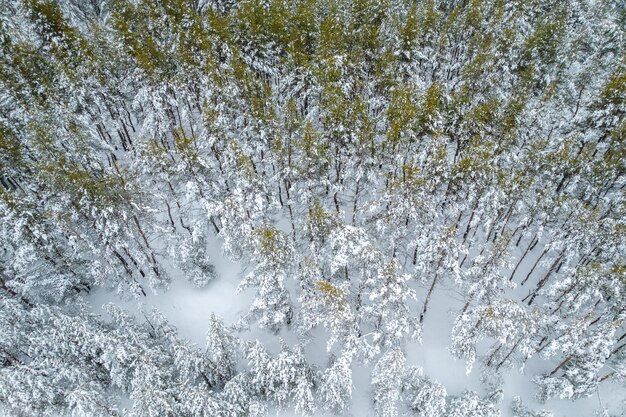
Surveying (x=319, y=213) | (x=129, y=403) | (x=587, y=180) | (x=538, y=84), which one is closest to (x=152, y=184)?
(x=319, y=213)

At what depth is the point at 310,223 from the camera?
21.5 m

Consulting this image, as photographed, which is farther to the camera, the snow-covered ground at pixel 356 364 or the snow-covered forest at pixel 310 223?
the snow-covered ground at pixel 356 364

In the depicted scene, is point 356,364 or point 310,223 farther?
point 356,364

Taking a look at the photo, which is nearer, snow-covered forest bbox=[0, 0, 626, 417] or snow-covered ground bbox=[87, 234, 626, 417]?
snow-covered forest bbox=[0, 0, 626, 417]

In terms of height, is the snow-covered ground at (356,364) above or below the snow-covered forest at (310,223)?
below

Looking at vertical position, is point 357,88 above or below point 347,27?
below

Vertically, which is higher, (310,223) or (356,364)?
(310,223)

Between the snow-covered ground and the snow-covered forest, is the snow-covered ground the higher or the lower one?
the lower one

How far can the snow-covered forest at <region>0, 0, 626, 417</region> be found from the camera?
20.9 meters

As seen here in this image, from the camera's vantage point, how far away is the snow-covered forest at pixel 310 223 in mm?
20859

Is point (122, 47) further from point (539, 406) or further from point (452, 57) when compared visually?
point (539, 406)

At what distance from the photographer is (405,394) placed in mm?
24109

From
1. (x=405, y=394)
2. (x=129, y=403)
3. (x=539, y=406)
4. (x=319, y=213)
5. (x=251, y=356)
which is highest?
(x=319, y=213)

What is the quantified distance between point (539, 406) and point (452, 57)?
2907 centimetres
